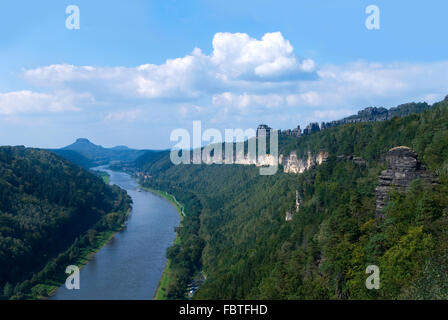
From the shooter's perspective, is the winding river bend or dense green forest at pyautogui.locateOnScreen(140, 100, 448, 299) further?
the winding river bend

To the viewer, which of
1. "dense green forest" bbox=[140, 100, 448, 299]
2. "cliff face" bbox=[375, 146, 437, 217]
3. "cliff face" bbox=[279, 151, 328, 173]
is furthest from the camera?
"cliff face" bbox=[279, 151, 328, 173]

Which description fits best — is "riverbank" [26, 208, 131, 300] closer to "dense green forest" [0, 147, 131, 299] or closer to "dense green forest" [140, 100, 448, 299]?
"dense green forest" [0, 147, 131, 299]

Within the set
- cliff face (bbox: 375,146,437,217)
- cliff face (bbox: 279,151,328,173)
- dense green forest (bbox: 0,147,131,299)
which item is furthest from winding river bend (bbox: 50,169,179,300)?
cliff face (bbox: 375,146,437,217)

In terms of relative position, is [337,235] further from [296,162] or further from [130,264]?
[296,162]

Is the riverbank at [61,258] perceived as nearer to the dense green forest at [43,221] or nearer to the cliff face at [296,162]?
the dense green forest at [43,221]

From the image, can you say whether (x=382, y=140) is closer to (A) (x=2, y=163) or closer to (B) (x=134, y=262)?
(B) (x=134, y=262)

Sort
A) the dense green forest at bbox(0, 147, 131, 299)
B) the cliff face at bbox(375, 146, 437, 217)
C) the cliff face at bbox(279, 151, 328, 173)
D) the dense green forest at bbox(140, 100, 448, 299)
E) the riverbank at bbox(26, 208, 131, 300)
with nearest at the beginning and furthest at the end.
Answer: the dense green forest at bbox(140, 100, 448, 299)
the cliff face at bbox(375, 146, 437, 217)
the riverbank at bbox(26, 208, 131, 300)
the dense green forest at bbox(0, 147, 131, 299)
the cliff face at bbox(279, 151, 328, 173)
